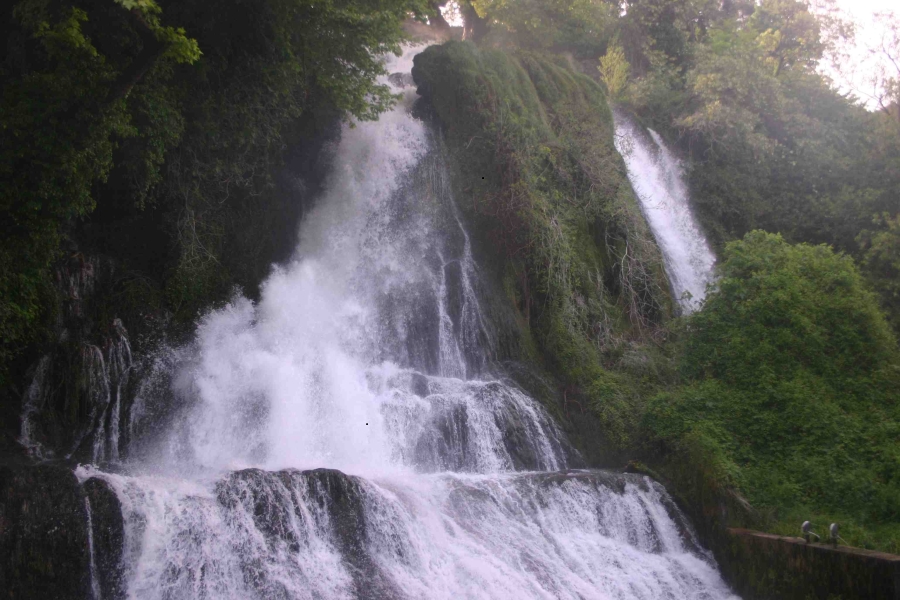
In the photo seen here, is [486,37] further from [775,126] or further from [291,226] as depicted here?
[291,226]

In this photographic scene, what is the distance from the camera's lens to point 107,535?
6934 mm

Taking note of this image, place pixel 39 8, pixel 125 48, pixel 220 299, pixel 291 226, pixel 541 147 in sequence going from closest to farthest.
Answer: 1. pixel 39 8
2. pixel 125 48
3. pixel 220 299
4. pixel 291 226
5. pixel 541 147

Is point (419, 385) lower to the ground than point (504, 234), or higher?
lower

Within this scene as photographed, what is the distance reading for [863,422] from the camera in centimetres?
1043

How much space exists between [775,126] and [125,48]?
58.3ft

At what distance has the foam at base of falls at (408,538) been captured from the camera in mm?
7133

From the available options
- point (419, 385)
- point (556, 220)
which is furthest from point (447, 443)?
point (556, 220)

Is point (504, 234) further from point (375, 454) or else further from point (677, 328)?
point (375, 454)

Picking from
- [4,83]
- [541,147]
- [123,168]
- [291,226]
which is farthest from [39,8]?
[541,147]

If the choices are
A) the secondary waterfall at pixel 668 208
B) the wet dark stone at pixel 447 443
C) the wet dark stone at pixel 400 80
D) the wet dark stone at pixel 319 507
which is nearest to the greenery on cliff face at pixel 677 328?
the wet dark stone at pixel 400 80

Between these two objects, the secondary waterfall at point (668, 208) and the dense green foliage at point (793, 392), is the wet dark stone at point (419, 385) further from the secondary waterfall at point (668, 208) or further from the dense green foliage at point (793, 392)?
the secondary waterfall at point (668, 208)

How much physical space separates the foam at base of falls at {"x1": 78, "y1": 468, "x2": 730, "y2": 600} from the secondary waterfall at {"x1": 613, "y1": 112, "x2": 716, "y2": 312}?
749 centimetres

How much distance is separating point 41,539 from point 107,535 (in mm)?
531

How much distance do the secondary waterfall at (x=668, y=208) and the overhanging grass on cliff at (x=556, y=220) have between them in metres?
1.21
